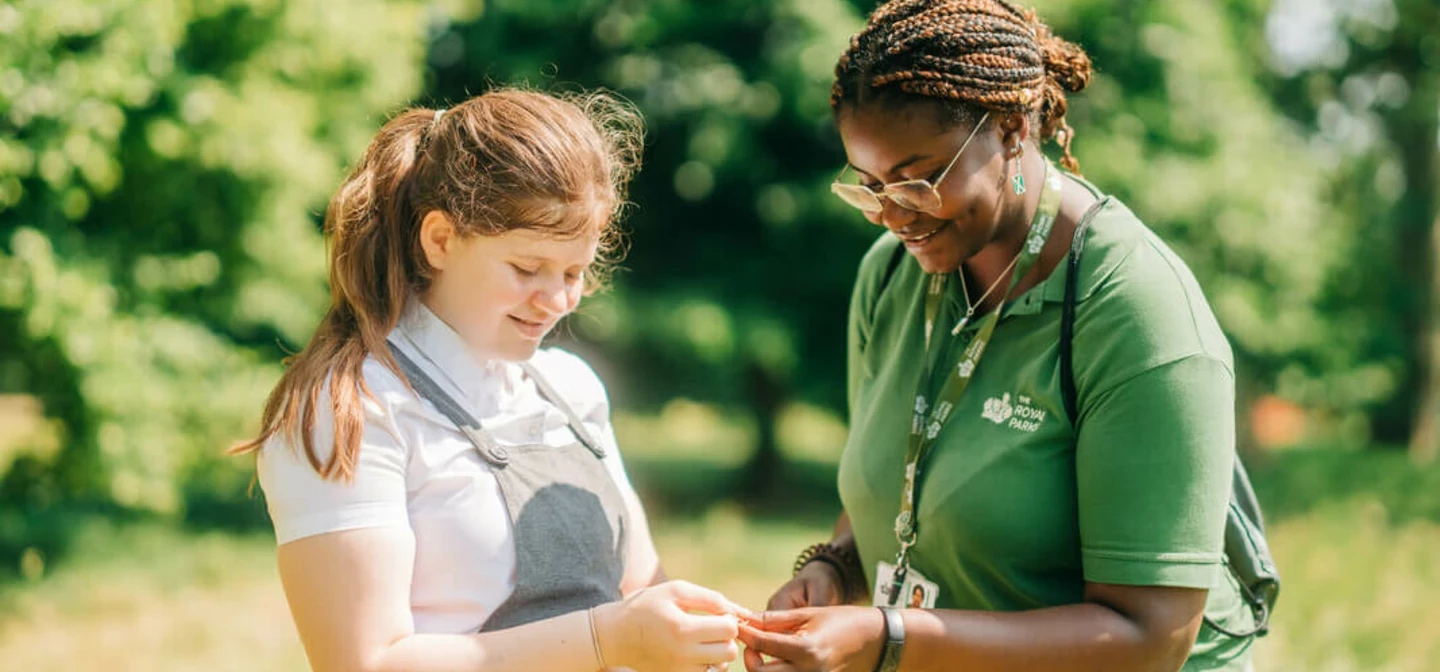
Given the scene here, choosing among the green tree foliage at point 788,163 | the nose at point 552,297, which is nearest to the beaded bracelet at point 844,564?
the nose at point 552,297

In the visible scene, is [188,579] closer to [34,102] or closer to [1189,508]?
[34,102]

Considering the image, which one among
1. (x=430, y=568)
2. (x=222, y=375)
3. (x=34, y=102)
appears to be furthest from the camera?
(x=222, y=375)

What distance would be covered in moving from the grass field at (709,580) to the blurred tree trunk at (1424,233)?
21.9ft

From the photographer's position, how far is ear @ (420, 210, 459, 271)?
2381 millimetres

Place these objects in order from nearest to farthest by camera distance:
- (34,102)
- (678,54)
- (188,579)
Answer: (34,102)
(188,579)
(678,54)

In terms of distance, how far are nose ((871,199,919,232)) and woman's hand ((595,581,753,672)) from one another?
32.4 inches

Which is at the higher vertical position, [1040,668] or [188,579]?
[1040,668]

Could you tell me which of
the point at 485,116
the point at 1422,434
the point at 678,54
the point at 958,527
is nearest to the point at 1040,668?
the point at 958,527

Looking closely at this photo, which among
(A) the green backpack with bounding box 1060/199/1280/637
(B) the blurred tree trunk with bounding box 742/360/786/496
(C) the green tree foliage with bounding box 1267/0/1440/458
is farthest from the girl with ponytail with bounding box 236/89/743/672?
(C) the green tree foliage with bounding box 1267/0/1440/458

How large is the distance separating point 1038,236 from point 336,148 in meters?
7.75

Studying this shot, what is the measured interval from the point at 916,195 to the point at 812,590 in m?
0.98

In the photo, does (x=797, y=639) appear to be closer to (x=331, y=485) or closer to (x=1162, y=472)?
(x=1162, y=472)

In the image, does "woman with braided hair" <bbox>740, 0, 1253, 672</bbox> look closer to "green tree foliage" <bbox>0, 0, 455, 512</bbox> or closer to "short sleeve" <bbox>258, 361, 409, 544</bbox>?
"short sleeve" <bbox>258, 361, 409, 544</bbox>

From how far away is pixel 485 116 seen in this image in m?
2.43
